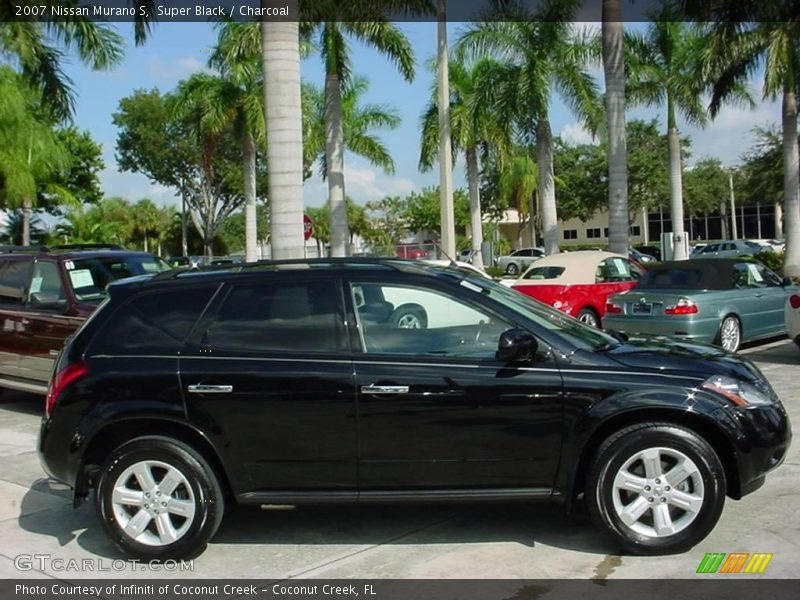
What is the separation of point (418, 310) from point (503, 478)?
1.14m

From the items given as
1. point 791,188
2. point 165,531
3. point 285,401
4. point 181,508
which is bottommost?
point 165,531

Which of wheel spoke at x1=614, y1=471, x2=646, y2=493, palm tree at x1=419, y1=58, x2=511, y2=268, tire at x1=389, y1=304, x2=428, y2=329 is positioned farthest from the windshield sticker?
palm tree at x1=419, y1=58, x2=511, y2=268

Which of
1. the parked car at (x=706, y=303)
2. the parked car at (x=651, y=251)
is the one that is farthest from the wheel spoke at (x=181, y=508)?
the parked car at (x=651, y=251)

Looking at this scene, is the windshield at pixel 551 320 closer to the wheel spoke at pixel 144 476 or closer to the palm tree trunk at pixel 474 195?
the wheel spoke at pixel 144 476

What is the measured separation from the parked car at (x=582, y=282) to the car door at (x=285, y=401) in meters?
9.68

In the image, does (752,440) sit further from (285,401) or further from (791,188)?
(791,188)

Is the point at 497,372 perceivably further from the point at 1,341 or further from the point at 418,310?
the point at 1,341

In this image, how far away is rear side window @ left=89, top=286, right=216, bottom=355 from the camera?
530cm

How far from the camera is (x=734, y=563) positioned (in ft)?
15.9

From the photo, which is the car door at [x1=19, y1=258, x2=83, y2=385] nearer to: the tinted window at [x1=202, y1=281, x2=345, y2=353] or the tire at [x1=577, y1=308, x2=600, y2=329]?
A: the tinted window at [x1=202, y1=281, x2=345, y2=353]

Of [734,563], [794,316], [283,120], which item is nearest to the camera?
[734,563]

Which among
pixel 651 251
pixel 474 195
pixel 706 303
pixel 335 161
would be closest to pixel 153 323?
pixel 706 303

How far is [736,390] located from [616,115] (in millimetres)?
14668

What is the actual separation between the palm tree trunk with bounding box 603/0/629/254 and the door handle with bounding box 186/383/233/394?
14.9 metres
